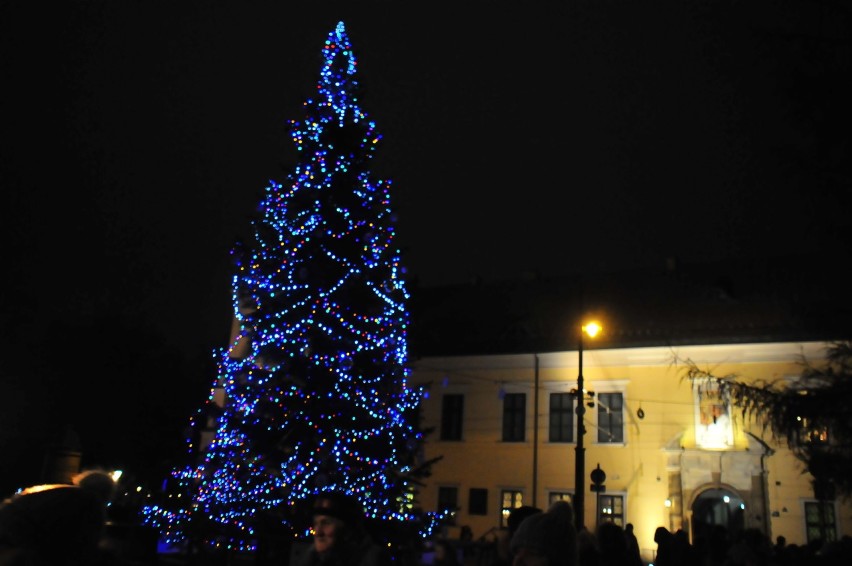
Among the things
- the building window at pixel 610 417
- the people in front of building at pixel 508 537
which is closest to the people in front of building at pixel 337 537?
the people in front of building at pixel 508 537

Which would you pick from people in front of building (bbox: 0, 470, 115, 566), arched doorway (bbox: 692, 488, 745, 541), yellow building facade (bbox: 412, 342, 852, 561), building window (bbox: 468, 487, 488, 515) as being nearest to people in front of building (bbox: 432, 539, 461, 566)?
people in front of building (bbox: 0, 470, 115, 566)

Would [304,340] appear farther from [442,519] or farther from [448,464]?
[448,464]

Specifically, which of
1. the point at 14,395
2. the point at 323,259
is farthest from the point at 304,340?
the point at 14,395

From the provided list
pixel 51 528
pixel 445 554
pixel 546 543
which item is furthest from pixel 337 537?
pixel 51 528

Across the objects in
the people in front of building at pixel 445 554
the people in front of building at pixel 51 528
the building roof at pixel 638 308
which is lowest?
the people in front of building at pixel 445 554

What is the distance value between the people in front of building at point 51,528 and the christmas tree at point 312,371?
9407mm

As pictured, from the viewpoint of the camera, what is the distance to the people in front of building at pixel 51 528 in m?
2.67

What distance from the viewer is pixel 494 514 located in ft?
95.5

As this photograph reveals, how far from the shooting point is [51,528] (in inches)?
106

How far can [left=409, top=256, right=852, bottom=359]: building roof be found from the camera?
92.1 ft

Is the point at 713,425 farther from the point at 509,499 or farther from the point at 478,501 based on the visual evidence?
the point at 478,501

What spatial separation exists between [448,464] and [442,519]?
17667 mm

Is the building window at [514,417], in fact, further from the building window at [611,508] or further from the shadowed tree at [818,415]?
the shadowed tree at [818,415]

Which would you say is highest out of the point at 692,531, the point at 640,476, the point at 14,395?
the point at 14,395
